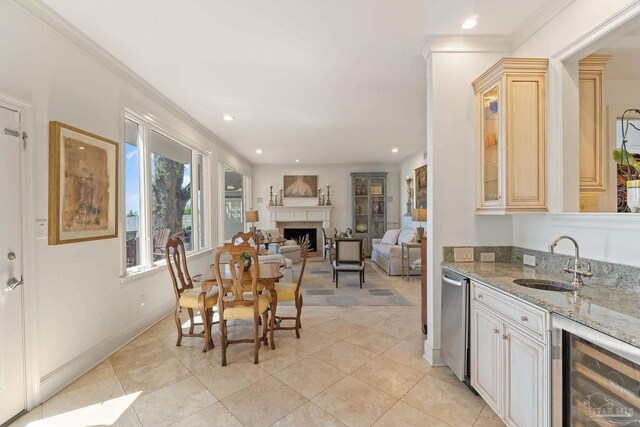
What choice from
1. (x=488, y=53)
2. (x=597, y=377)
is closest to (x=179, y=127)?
(x=488, y=53)

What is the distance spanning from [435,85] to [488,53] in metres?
0.55

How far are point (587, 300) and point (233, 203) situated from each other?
Answer: 693 cm

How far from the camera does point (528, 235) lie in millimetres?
2312

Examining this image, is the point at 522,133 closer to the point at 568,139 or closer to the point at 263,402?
the point at 568,139

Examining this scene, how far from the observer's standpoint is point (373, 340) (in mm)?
2949

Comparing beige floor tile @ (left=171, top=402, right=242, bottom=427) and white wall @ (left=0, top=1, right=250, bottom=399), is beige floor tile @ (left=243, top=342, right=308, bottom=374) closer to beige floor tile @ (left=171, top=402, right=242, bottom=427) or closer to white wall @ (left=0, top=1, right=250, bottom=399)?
beige floor tile @ (left=171, top=402, right=242, bottom=427)

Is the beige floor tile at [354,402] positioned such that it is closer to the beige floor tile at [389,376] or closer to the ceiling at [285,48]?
the beige floor tile at [389,376]

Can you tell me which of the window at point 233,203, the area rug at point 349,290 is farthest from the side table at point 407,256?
the window at point 233,203

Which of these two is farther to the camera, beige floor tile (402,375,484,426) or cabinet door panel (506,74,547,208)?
Answer: cabinet door panel (506,74,547,208)

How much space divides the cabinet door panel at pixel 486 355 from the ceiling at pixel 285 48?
2.23 meters

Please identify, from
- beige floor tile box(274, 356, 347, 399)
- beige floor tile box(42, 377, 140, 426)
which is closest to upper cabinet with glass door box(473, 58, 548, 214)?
beige floor tile box(274, 356, 347, 399)

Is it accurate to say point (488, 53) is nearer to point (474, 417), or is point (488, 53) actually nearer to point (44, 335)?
point (474, 417)

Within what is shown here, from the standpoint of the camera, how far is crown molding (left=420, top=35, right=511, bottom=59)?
2.38 metres

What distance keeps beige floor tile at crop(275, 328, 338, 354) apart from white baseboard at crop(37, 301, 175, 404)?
156 cm
